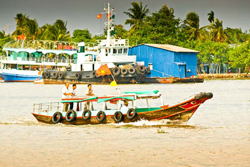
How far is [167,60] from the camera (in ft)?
231

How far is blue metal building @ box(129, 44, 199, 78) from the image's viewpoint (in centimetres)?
6962

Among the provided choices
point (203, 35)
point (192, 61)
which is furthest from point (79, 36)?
point (192, 61)

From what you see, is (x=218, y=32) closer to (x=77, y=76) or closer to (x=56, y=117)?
(x=77, y=76)

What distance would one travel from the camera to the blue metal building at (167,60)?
69.6m

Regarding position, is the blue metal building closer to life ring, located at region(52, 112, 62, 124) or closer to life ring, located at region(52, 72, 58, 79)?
life ring, located at region(52, 72, 58, 79)

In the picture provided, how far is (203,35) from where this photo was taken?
312 ft

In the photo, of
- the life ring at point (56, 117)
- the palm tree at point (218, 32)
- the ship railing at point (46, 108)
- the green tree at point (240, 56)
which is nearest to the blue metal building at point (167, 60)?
the green tree at point (240, 56)

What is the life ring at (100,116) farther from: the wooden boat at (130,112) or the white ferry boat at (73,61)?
the white ferry boat at (73,61)

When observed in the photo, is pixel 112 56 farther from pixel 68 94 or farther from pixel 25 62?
pixel 68 94

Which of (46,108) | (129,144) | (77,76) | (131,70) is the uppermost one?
(131,70)

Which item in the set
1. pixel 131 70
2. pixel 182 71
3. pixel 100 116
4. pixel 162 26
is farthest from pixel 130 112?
pixel 162 26

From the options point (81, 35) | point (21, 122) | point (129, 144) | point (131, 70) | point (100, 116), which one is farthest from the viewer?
point (81, 35)

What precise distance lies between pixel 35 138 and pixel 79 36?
284ft

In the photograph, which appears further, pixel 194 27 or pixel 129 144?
pixel 194 27
